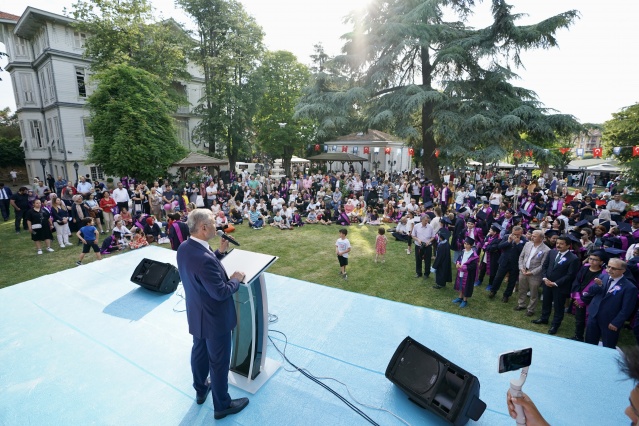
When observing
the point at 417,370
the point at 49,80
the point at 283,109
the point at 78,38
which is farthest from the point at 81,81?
the point at 417,370

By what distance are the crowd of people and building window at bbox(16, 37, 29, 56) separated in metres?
14.2

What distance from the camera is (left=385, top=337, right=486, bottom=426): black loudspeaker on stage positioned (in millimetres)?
3002

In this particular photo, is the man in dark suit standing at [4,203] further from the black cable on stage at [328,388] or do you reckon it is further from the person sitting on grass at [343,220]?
the black cable on stage at [328,388]

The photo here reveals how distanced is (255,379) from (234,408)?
0.47 meters

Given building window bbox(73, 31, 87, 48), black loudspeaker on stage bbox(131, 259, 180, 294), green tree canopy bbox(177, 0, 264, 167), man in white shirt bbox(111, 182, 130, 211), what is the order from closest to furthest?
black loudspeaker on stage bbox(131, 259, 180, 294), man in white shirt bbox(111, 182, 130, 211), green tree canopy bbox(177, 0, 264, 167), building window bbox(73, 31, 87, 48)

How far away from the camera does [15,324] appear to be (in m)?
4.80

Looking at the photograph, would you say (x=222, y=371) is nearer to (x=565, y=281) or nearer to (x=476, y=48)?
(x=565, y=281)

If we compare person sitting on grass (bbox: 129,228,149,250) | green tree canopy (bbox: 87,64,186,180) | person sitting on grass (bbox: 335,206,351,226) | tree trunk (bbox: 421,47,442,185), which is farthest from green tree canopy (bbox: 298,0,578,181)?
person sitting on grass (bbox: 129,228,149,250)

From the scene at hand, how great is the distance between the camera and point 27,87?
85.4ft

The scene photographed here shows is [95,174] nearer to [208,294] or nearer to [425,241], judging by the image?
[425,241]

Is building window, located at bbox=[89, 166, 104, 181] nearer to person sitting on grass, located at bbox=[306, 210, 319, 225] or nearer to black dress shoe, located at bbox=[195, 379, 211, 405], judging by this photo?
person sitting on grass, located at bbox=[306, 210, 319, 225]

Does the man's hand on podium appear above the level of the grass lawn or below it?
above

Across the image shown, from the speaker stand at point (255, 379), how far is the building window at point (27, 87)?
34.0 m

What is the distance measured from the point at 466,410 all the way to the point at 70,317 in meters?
5.79
